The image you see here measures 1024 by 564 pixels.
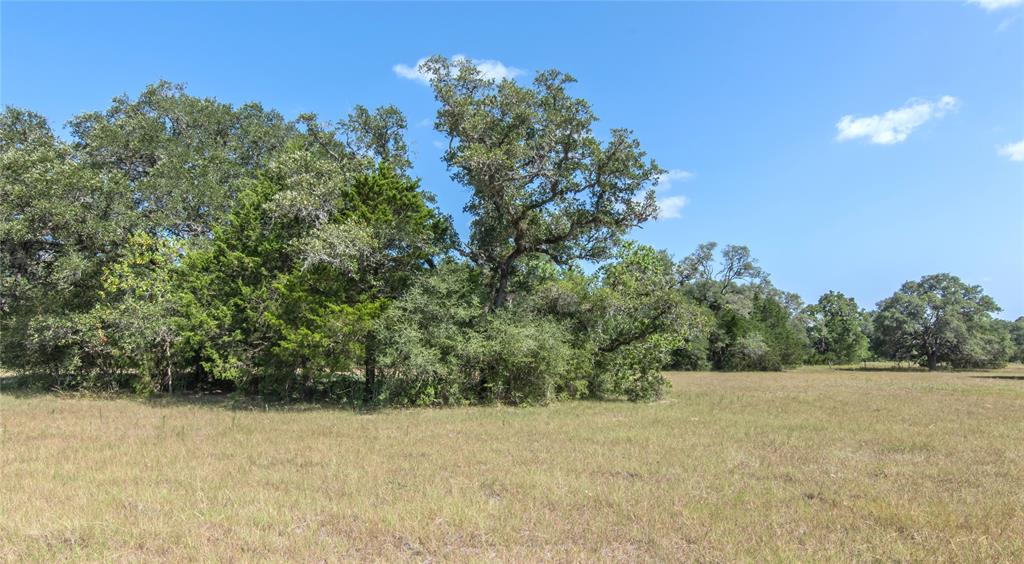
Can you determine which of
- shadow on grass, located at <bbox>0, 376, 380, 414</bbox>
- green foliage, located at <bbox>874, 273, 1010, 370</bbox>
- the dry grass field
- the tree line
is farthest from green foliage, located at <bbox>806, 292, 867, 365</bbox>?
shadow on grass, located at <bbox>0, 376, 380, 414</bbox>

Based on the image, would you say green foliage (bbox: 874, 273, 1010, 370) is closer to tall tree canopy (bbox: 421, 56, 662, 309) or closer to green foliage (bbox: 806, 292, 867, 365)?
green foliage (bbox: 806, 292, 867, 365)

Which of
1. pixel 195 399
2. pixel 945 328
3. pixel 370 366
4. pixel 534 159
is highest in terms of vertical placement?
pixel 534 159

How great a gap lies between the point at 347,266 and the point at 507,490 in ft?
35.4

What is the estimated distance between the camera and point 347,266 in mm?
16359

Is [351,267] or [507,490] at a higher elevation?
[351,267]

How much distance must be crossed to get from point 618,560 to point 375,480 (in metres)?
4.23

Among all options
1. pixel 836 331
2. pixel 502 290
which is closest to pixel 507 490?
pixel 502 290

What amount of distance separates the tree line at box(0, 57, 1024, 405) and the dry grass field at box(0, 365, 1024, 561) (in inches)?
170

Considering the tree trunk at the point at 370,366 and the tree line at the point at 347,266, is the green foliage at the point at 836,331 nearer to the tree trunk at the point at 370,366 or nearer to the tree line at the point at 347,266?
the tree line at the point at 347,266

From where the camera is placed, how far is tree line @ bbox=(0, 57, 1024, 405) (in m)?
17.5

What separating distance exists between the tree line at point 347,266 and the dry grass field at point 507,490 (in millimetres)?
4324

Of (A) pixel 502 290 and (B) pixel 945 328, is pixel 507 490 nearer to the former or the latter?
(A) pixel 502 290

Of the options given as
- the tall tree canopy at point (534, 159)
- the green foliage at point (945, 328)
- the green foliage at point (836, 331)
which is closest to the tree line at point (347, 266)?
the tall tree canopy at point (534, 159)

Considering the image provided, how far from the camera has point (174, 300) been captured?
1914 cm
